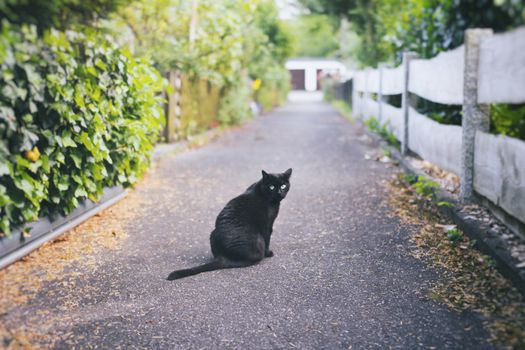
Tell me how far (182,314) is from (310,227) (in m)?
2.27

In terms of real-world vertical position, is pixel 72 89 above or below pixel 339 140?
above

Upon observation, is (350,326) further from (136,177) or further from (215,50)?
(215,50)

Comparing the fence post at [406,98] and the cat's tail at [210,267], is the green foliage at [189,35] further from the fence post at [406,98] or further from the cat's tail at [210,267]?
the cat's tail at [210,267]

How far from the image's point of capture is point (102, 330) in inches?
120

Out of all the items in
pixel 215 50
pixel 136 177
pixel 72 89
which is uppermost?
pixel 215 50

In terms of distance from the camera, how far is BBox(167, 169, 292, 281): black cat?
158 inches

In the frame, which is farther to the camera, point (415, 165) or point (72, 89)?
point (415, 165)

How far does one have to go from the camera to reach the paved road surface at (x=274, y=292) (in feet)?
9.76

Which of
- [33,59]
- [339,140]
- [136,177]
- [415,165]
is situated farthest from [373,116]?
[33,59]

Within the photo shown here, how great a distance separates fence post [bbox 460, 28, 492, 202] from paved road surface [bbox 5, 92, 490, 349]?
31.2 inches

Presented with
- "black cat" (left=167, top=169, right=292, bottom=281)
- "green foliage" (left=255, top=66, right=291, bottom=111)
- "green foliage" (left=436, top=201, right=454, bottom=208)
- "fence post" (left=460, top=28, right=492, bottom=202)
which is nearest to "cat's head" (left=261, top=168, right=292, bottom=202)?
"black cat" (left=167, top=169, right=292, bottom=281)

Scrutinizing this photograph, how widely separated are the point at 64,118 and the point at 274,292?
218cm

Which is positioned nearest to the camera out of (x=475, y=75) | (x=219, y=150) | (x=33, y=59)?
(x=33, y=59)

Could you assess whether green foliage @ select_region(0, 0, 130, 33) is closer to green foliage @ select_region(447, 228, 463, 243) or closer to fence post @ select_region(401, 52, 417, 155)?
green foliage @ select_region(447, 228, 463, 243)
